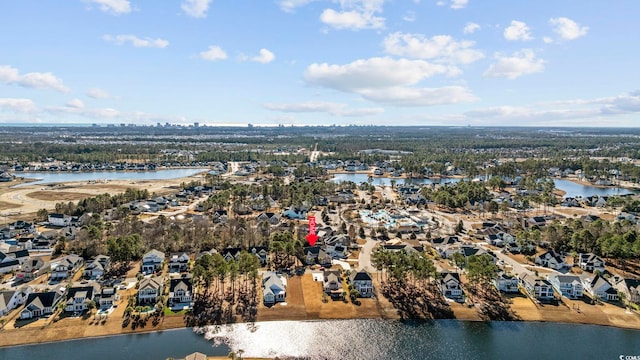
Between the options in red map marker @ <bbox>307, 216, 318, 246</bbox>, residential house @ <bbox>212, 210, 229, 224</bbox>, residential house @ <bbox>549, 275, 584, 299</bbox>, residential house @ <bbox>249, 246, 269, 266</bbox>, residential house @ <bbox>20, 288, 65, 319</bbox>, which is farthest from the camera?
residential house @ <bbox>212, 210, 229, 224</bbox>

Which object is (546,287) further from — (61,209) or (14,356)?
(61,209)

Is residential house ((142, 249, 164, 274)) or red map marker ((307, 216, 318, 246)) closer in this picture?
residential house ((142, 249, 164, 274))

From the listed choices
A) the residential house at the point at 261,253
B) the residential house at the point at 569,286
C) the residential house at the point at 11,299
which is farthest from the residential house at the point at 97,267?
the residential house at the point at 569,286

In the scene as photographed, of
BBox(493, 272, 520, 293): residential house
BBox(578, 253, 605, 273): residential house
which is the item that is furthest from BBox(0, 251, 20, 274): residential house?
BBox(578, 253, 605, 273): residential house

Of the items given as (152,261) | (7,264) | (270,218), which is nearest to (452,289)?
(152,261)

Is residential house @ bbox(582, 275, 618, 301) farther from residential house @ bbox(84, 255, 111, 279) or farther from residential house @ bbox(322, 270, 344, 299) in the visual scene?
residential house @ bbox(84, 255, 111, 279)

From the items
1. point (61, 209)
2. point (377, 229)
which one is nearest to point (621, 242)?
point (377, 229)
